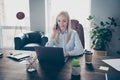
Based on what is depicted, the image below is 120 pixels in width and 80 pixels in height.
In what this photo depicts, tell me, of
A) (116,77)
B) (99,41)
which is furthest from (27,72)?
(99,41)

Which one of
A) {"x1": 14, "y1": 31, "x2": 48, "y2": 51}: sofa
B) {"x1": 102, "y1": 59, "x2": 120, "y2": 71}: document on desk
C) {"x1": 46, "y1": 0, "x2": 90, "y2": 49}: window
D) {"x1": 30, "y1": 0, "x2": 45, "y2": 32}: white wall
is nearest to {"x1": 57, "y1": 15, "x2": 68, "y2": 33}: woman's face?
{"x1": 102, "y1": 59, "x2": 120, "y2": 71}: document on desk

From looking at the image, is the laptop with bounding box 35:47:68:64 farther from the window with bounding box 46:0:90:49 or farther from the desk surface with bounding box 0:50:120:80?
the window with bounding box 46:0:90:49

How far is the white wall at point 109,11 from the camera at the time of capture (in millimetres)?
4277

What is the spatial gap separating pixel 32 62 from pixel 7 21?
3.45m

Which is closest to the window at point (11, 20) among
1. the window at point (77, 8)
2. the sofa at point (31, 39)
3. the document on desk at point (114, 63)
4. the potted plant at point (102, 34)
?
the sofa at point (31, 39)

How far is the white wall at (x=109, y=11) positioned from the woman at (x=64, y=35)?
2.13 meters

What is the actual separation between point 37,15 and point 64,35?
2.45m

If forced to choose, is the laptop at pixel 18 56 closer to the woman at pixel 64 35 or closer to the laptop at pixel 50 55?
the laptop at pixel 50 55

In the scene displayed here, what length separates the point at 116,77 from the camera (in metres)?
1.45

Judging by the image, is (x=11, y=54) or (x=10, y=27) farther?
(x=10, y=27)

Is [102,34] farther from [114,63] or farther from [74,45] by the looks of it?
[114,63]

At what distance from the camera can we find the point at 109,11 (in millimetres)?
4320

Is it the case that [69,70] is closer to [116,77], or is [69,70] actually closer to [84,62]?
[84,62]

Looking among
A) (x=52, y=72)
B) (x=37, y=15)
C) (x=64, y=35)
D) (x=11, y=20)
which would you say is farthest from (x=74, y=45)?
(x=11, y=20)
